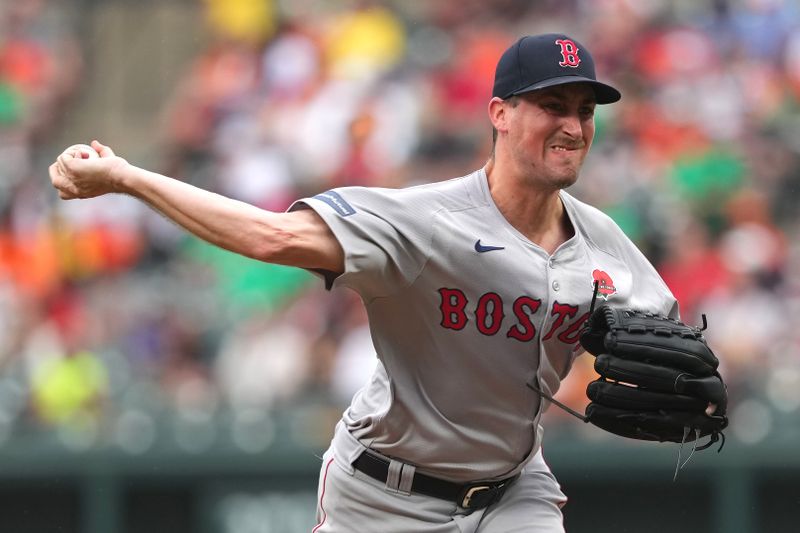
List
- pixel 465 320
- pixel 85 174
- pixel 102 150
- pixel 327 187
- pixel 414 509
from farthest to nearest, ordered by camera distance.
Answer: pixel 327 187 → pixel 414 509 → pixel 465 320 → pixel 102 150 → pixel 85 174

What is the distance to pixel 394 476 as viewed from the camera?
4082 millimetres

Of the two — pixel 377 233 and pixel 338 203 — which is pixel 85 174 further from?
pixel 377 233

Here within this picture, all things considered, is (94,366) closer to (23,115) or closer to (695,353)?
(23,115)

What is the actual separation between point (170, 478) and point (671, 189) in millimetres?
3527

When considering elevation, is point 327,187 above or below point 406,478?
above

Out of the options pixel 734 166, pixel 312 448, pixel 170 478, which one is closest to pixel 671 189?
pixel 734 166

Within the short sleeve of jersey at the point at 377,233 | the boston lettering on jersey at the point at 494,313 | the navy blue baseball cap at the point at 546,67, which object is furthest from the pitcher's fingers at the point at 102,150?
the navy blue baseball cap at the point at 546,67

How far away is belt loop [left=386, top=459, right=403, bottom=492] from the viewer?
13.4ft

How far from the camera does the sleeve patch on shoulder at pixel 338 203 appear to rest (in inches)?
146

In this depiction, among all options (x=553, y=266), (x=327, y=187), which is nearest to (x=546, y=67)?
(x=553, y=266)

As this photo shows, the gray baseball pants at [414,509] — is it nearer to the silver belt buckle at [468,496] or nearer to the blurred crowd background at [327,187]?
the silver belt buckle at [468,496]

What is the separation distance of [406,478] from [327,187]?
18.2ft

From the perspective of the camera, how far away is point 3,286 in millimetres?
9602

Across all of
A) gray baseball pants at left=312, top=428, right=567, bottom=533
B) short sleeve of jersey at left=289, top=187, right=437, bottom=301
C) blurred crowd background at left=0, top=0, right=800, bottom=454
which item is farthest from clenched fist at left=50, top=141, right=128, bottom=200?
blurred crowd background at left=0, top=0, right=800, bottom=454
